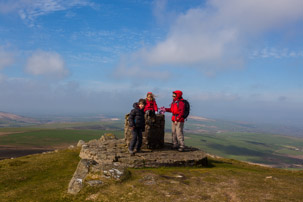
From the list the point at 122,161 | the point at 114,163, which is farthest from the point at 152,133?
the point at 114,163

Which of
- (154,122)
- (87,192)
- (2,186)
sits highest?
(154,122)

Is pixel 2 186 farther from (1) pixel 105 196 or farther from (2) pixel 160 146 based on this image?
(2) pixel 160 146

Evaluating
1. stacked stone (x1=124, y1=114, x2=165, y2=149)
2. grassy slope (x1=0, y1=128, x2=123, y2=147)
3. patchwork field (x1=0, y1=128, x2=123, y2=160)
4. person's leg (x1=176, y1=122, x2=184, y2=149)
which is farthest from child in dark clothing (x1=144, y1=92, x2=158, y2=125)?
grassy slope (x1=0, y1=128, x2=123, y2=147)

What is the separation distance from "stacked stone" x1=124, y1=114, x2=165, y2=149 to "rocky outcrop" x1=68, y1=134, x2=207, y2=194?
1.83 ft

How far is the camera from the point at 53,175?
12.6 meters

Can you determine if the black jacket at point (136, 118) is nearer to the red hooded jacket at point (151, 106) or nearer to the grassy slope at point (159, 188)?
the red hooded jacket at point (151, 106)

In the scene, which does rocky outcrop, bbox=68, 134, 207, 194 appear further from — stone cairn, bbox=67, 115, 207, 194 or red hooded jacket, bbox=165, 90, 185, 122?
red hooded jacket, bbox=165, 90, 185, 122

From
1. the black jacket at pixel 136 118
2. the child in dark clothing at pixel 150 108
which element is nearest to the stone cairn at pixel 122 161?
the child in dark clothing at pixel 150 108

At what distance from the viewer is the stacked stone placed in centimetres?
1647

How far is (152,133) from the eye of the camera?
54.9 feet

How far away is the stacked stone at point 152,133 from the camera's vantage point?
1647 centimetres

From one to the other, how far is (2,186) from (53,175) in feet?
8.60

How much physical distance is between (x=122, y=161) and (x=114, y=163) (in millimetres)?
546

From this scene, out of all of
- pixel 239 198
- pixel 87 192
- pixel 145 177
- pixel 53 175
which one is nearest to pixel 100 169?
pixel 87 192
